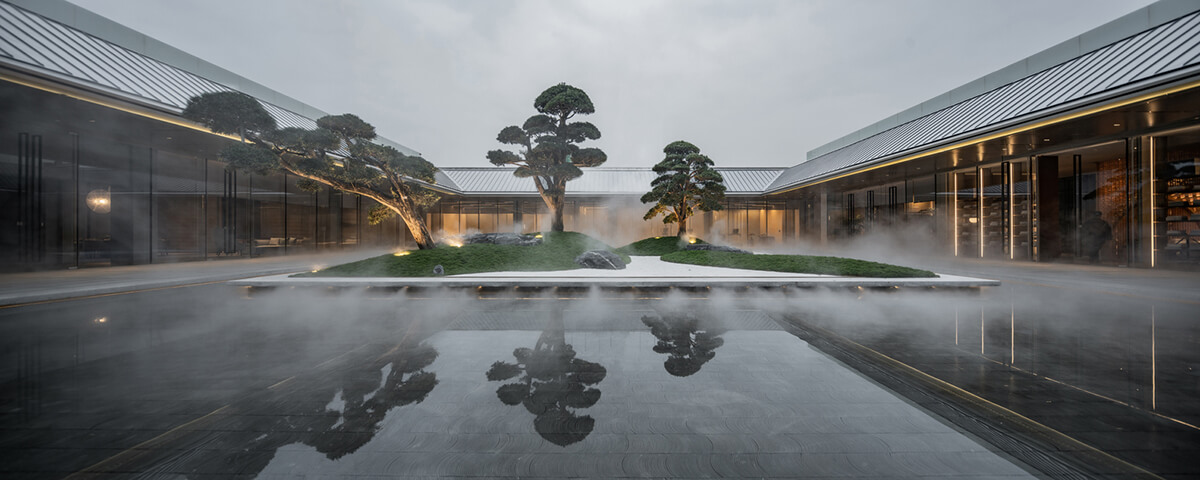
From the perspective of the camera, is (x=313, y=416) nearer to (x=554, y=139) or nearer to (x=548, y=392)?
(x=548, y=392)

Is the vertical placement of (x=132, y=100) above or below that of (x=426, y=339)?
above

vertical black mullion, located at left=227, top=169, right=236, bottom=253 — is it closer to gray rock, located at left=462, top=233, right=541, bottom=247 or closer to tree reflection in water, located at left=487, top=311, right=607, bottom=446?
gray rock, located at left=462, top=233, right=541, bottom=247

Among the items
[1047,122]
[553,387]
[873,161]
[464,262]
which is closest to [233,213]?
[464,262]

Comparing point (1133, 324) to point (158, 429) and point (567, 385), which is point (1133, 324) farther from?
point (158, 429)

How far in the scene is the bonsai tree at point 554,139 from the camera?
16984mm

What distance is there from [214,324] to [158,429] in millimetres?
4053

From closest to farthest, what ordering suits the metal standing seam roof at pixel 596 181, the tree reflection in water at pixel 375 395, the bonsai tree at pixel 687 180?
the tree reflection in water at pixel 375 395 < the bonsai tree at pixel 687 180 < the metal standing seam roof at pixel 596 181

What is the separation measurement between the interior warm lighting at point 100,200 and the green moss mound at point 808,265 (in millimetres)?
20477

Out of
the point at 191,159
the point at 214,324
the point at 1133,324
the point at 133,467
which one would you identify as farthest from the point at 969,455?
the point at 191,159

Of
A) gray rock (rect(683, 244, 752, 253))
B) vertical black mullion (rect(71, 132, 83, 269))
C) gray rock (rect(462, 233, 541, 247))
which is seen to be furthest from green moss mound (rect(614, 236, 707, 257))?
vertical black mullion (rect(71, 132, 83, 269))

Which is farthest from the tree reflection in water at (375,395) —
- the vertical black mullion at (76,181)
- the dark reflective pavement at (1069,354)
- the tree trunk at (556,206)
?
the vertical black mullion at (76,181)

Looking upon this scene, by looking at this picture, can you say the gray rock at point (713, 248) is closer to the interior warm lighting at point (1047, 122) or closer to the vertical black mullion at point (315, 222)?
the interior warm lighting at point (1047, 122)

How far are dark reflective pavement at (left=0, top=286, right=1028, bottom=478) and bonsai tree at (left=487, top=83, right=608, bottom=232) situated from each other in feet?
40.3

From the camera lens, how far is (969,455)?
2477mm
